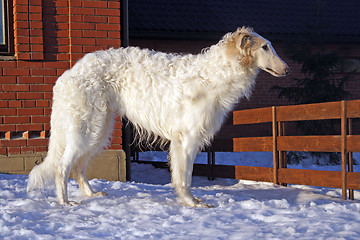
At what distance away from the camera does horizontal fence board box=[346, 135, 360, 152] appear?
18.0 ft

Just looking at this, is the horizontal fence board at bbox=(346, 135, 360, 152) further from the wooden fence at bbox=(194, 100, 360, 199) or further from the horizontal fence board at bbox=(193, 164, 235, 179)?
the horizontal fence board at bbox=(193, 164, 235, 179)

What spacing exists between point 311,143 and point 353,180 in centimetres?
86

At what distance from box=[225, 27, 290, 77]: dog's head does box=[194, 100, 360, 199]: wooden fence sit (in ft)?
4.57

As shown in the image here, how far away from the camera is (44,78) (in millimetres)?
6484

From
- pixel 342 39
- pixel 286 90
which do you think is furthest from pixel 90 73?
pixel 342 39

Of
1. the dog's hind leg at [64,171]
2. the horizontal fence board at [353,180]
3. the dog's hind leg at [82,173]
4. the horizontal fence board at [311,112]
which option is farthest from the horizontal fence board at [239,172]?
the dog's hind leg at [64,171]

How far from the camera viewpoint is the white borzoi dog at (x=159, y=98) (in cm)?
476

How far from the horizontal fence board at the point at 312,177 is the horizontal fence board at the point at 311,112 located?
0.79m

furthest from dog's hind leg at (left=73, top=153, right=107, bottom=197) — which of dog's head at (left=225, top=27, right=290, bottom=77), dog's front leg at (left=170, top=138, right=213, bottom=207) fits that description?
dog's head at (left=225, top=27, right=290, bottom=77)

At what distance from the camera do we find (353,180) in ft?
18.4

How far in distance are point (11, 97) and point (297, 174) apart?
4.49m

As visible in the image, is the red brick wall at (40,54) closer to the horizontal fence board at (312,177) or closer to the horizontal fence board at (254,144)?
the horizontal fence board at (254,144)

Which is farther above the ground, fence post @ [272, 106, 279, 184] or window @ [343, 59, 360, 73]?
window @ [343, 59, 360, 73]

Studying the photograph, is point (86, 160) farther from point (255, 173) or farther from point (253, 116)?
point (253, 116)
